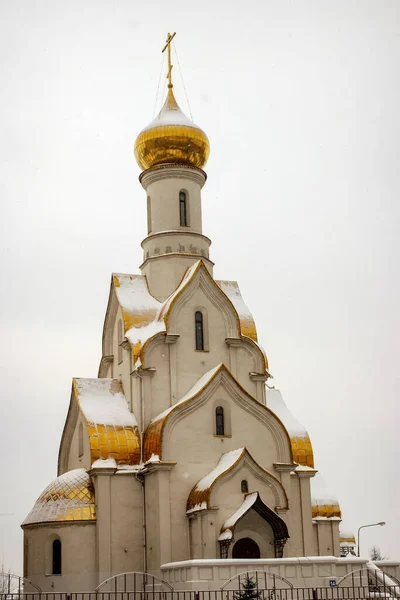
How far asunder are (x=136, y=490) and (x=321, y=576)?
16.1 ft

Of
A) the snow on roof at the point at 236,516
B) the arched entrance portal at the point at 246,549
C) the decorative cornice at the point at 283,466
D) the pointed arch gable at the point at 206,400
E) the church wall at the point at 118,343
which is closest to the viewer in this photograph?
the snow on roof at the point at 236,516

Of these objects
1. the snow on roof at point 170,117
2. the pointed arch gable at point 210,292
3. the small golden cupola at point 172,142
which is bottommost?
the pointed arch gable at point 210,292

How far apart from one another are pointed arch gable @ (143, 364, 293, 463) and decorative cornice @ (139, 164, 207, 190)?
241 inches

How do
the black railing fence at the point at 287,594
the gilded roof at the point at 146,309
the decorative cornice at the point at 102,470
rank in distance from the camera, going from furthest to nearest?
the gilded roof at the point at 146,309
the decorative cornice at the point at 102,470
the black railing fence at the point at 287,594

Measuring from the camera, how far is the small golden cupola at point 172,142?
2530 centimetres

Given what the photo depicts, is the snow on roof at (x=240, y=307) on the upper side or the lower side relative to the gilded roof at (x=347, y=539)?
upper

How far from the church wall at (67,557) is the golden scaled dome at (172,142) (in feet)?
34.8

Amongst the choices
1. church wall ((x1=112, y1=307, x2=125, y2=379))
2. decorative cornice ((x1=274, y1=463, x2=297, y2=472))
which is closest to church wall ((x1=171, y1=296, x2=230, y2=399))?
church wall ((x1=112, y1=307, x2=125, y2=379))

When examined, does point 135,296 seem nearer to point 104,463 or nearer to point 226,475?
point 104,463

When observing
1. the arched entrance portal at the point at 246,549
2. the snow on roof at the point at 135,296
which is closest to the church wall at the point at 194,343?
the snow on roof at the point at 135,296

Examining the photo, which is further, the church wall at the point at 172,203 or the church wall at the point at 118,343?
the church wall at the point at 172,203

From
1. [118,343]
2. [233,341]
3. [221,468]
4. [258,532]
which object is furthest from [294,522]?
[118,343]

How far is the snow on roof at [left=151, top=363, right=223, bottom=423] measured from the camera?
71.2 ft

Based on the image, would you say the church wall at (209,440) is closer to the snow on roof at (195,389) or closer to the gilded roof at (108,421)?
the snow on roof at (195,389)
